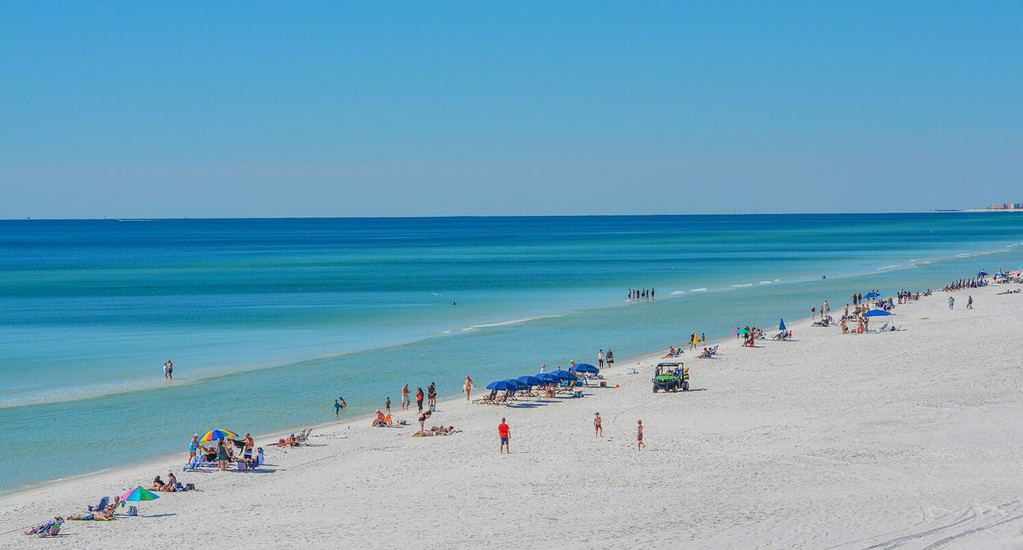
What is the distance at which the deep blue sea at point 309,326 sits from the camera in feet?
107

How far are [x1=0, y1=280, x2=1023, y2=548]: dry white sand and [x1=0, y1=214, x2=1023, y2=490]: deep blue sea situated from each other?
17.1ft

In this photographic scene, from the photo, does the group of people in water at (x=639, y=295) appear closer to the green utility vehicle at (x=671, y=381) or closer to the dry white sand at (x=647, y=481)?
the dry white sand at (x=647, y=481)

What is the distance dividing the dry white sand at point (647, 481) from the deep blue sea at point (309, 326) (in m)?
5.21

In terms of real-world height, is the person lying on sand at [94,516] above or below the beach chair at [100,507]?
below

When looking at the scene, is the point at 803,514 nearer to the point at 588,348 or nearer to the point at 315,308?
the point at 588,348

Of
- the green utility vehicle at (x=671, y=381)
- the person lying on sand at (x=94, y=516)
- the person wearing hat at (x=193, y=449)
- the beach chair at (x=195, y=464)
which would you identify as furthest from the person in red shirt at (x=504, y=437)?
the green utility vehicle at (x=671, y=381)

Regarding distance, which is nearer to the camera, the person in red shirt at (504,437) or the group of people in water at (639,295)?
the person in red shirt at (504,437)

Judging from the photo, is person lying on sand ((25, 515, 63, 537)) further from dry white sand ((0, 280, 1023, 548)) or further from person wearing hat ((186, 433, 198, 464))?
person wearing hat ((186, 433, 198, 464))

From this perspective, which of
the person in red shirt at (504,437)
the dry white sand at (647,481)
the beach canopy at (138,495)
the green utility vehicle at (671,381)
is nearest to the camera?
the dry white sand at (647,481)

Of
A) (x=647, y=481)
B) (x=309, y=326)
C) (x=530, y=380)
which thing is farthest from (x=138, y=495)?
(x=309, y=326)

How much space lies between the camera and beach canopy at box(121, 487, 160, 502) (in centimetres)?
2202

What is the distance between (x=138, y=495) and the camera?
22.1 meters

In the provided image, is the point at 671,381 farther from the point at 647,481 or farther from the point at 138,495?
the point at 138,495

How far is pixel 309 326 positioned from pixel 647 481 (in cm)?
3718
